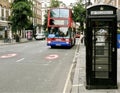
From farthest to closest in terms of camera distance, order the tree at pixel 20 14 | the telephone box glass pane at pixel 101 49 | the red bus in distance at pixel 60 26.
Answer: the tree at pixel 20 14, the red bus in distance at pixel 60 26, the telephone box glass pane at pixel 101 49

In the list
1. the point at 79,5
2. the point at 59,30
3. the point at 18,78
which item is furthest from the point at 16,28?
the point at 18,78

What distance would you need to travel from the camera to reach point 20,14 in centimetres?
6419

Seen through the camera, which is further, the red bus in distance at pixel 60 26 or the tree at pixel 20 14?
the tree at pixel 20 14

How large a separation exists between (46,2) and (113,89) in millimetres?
137552

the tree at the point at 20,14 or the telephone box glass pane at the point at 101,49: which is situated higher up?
the tree at the point at 20,14

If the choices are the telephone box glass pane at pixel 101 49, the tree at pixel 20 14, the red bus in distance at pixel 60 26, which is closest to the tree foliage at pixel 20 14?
the tree at pixel 20 14

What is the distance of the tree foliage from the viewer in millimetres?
63562

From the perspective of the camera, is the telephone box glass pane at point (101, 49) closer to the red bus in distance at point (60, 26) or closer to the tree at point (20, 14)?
the red bus in distance at point (60, 26)

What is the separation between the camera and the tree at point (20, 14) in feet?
209

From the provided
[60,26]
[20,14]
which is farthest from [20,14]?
A: [60,26]

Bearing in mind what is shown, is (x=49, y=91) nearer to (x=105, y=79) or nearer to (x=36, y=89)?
(x=36, y=89)

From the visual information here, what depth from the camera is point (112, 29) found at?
10.3m

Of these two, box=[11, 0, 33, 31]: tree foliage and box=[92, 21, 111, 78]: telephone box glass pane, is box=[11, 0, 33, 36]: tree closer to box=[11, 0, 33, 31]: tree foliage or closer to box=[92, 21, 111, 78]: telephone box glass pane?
box=[11, 0, 33, 31]: tree foliage

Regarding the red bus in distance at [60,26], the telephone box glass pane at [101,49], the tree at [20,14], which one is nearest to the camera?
the telephone box glass pane at [101,49]
